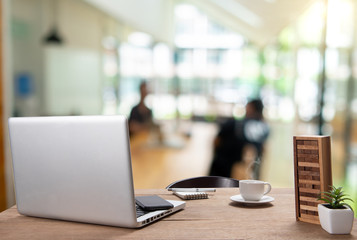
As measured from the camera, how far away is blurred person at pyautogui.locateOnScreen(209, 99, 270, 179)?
4074 millimetres

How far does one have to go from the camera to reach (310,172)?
1345 millimetres

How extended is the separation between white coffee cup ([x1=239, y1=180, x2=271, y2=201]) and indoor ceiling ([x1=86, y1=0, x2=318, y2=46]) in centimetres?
345

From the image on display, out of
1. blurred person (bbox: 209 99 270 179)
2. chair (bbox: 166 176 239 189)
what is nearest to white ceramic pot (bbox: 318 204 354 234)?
chair (bbox: 166 176 239 189)

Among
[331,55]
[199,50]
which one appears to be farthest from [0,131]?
[199,50]

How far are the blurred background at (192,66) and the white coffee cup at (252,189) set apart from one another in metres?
0.19

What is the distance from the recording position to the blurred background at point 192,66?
3.96m

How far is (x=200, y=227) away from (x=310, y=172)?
0.36 metres

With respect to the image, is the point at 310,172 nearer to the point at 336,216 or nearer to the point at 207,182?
the point at 336,216

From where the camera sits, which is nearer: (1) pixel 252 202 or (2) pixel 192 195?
(1) pixel 252 202

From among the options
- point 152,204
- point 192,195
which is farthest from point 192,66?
point 152,204

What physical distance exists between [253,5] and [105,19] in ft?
8.12

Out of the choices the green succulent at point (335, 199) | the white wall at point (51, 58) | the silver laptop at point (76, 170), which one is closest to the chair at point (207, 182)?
the silver laptop at point (76, 170)

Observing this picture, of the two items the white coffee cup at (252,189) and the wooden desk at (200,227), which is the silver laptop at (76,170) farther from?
the white coffee cup at (252,189)

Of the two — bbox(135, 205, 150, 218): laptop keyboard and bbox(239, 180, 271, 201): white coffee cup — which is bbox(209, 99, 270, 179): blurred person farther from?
bbox(135, 205, 150, 218): laptop keyboard
